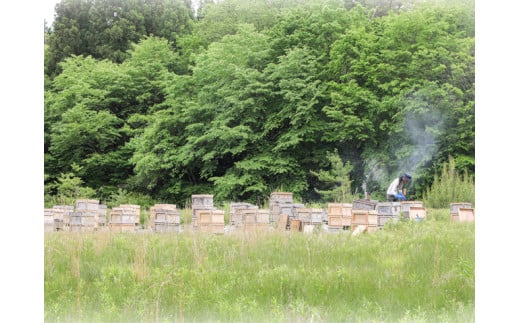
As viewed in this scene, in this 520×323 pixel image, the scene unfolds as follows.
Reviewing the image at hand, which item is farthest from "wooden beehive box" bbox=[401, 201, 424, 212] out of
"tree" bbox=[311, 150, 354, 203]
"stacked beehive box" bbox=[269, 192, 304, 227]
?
"stacked beehive box" bbox=[269, 192, 304, 227]

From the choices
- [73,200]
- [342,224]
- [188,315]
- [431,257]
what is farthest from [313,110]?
[188,315]

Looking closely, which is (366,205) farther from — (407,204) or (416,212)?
(416,212)

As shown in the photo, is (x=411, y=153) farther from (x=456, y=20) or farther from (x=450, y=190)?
(x=456, y=20)

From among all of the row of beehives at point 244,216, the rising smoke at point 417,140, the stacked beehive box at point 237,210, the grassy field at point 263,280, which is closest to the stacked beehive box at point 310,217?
the row of beehives at point 244,216

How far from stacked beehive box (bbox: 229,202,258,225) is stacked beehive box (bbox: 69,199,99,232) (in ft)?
8.18

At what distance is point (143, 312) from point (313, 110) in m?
11.4

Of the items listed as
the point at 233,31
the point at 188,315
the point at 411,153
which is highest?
Answer: the point at 233,31

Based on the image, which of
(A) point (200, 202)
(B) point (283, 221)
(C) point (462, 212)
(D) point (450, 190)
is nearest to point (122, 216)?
(A) point (200, 202)

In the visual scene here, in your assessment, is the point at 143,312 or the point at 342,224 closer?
the point at 143,312

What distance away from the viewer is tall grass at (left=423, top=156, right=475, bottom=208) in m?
12.1

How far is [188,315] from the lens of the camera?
526 cm

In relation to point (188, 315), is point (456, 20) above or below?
above

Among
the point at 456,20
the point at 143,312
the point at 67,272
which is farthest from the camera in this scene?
the point at 456,20

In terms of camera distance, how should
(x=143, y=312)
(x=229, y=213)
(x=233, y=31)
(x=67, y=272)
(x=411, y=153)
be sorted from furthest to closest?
(x=233, y=31)
(x=411, y=153)
(x=229, y=213)
(x=67, y=272)
(x=143, y=312)
